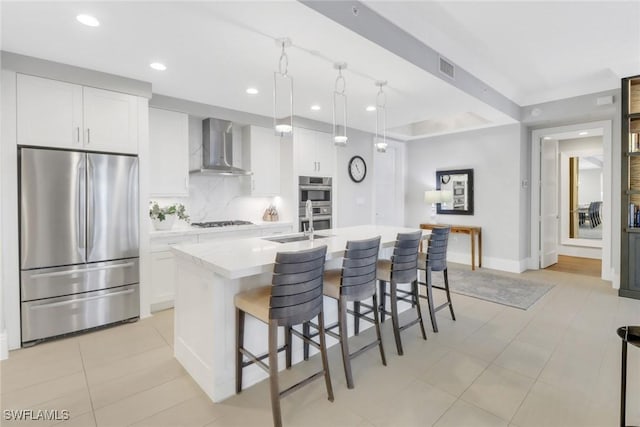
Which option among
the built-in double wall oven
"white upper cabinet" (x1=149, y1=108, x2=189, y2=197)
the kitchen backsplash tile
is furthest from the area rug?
"white upper cabinet" (x1=149, y1=108, x2=189, y2=197)

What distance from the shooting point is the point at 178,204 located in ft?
14.4

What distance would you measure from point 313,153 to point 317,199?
767mm

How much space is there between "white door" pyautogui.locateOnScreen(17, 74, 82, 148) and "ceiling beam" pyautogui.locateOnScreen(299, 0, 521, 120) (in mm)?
2516

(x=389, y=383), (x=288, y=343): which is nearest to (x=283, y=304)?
(x=288, y=343)

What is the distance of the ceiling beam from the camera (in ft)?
7.44

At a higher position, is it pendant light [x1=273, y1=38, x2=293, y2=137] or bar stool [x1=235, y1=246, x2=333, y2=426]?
pendant light [x1=273, y1=38, x2=293, y2=137]

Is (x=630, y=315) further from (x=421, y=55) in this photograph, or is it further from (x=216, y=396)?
(x=216, y=396)

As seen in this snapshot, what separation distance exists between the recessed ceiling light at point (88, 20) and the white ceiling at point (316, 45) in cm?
7

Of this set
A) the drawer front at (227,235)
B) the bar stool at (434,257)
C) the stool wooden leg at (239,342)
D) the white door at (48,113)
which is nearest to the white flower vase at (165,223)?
the drawer front at (227,235)

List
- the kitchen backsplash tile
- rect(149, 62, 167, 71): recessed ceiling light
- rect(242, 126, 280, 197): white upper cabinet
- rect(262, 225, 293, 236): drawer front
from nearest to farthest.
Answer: rect(149, 62, 167, 71): recessed ceiling light < the kitchen backsplash tile < rect(262, 225, 293, 236): drawer front < rect(242, 126, 280, 197): white upper cabinet

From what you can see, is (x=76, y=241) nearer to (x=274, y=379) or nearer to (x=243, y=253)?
(x=243, y=253)

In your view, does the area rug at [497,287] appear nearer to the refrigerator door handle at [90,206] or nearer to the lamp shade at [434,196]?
the lamp shade at [434,196]

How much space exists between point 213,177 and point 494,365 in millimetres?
4157

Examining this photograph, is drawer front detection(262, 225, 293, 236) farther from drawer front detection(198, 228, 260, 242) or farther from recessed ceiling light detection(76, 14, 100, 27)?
recessed ceiling light detection(76, 14, 100, 27)
